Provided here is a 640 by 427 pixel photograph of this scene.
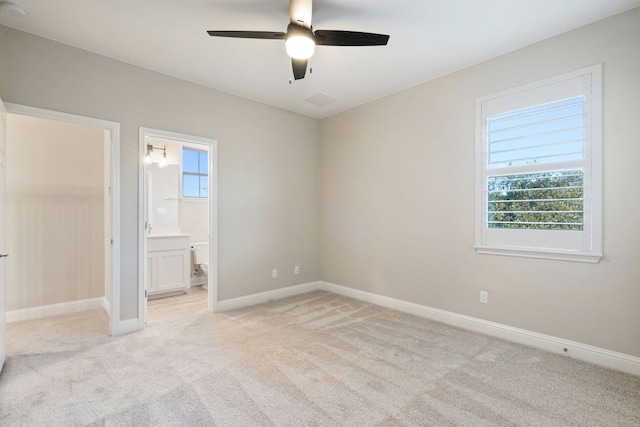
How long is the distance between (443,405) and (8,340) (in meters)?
4.00

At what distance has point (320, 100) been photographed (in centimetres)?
420

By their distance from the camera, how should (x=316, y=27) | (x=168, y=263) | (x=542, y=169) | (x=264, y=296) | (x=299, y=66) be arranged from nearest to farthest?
(x=299, y=66)
(x=316, y=27)
(x=542, y=169)
(x=264, y=296)
(x=168, y=263)

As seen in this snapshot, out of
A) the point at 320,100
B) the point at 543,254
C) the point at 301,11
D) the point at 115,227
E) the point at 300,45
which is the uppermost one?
the point at 320,100

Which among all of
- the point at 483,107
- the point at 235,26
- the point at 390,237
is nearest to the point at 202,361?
the point at 390,237

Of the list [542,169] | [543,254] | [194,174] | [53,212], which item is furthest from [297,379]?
[194,174]

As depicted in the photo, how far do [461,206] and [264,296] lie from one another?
2.86 metres

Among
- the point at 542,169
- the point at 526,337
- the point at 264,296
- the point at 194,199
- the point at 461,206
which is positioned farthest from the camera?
the point at 194,199

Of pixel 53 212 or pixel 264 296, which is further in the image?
pixel 264 296

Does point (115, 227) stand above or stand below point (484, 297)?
above

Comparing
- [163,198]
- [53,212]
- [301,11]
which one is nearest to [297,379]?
[301,11]

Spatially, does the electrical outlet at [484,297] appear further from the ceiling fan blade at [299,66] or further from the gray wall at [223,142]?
the ceiling fan blade at [299,66]

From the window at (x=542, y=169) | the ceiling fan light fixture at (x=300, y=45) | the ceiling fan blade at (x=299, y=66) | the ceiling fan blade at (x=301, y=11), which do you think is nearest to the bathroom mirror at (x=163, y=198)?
the ceiling fan blade at (x=299, y=66)

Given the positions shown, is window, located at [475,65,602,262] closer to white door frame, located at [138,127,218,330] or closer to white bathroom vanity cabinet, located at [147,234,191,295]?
white door frame, located at [138,127,218,330]

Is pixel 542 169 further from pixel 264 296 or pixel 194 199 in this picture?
pixel 194 199
